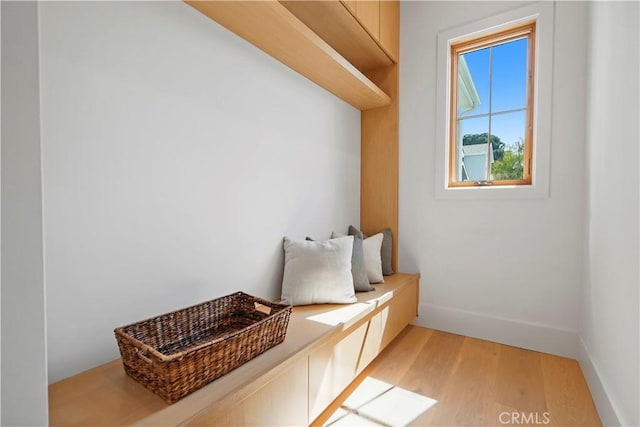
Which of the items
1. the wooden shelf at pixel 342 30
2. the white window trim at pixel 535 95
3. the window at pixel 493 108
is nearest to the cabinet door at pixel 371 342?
the white window trim at pixel 535 95

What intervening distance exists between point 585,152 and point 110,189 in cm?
252

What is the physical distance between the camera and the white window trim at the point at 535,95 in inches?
77.5

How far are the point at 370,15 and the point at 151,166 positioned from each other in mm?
1737

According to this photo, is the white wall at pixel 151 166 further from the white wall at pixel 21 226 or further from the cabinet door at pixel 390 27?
the cabinet door at pixel 390 27

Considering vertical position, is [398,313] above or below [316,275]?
below

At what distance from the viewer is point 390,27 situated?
7.70 ft

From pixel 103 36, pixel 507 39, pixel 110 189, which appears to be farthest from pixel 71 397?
pixel 507 39

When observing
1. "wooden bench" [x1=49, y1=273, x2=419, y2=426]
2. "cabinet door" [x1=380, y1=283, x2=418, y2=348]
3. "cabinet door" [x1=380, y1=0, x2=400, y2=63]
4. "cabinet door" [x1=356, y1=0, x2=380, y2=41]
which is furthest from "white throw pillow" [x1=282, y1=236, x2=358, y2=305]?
"cabinet door" [x1=380, y1=0, x2=400, y2=63]

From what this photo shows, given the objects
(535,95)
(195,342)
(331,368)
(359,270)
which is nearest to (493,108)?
(535,95)

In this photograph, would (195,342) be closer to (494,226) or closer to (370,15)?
(494,226)

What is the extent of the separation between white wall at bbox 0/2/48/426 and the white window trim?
232 centimetres

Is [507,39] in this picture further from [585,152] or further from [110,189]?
[110,189]

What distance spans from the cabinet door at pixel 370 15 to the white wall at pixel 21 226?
1829 millimetres

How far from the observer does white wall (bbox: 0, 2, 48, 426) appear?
478mm
